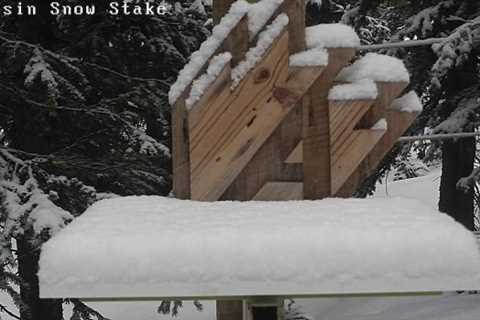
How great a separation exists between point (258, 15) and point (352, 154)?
21.8 inches

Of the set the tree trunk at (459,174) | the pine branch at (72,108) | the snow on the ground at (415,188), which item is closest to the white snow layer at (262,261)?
the pine branch at (72,108)

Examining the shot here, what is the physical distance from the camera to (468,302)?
786 centimetres

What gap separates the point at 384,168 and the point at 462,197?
1.09 m

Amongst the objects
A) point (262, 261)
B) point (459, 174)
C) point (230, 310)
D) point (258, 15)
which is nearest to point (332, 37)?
point (258, 15)

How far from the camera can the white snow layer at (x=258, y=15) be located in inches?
78.7

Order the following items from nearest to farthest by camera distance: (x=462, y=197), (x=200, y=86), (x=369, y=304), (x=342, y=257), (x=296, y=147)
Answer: (x=342, y=257)
(x=200, y=86)
(x=296, y=147)
(x=462, y=197)
(x=369, y=304)

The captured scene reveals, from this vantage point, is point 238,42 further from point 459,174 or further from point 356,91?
point 459,174

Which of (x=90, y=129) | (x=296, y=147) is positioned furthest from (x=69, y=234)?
(x=90, y=129)

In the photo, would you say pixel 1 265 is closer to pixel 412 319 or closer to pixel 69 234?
pixel 69 234

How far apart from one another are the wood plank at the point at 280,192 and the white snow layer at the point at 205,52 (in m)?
0.41

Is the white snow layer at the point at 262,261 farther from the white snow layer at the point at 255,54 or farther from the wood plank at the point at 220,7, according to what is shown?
the wood plank at the point at 220,7

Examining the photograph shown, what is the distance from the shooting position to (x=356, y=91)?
2.04 m

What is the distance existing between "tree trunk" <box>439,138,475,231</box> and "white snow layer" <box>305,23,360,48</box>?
6.54m

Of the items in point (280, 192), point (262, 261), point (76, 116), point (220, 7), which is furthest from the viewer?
point (76, 116)
